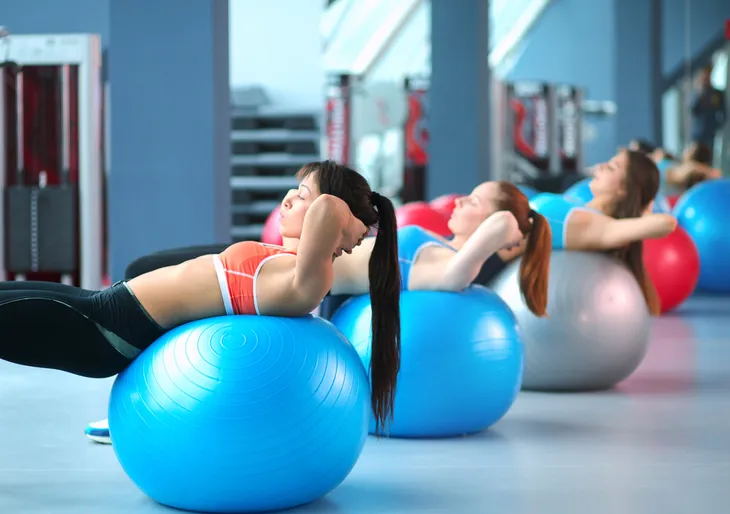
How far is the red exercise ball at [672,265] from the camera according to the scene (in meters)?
7.20

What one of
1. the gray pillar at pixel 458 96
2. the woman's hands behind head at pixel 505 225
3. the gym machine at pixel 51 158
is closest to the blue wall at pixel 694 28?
the gray pillar at pixel 458 96

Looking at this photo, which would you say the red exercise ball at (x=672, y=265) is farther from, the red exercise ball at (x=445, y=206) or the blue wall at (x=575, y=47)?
the blue wall at (x=575, y=47)

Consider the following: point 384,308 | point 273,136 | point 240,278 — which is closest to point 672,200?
point 273,136

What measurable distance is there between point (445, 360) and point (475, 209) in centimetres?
66

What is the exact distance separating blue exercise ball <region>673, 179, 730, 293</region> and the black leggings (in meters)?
6.41

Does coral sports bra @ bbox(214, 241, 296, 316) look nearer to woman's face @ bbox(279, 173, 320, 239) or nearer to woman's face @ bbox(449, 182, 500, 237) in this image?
woman's face @ bbox(279, 173, 320, 239)

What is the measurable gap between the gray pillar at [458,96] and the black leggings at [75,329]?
647 centimetres

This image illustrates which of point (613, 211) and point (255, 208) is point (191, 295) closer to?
point (613, 211)

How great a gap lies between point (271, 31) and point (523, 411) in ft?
22.3

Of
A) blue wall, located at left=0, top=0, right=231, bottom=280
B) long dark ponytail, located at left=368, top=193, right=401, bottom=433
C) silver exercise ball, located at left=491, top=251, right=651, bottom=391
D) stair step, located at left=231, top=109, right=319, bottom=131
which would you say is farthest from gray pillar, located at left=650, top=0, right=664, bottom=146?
long dark ponytail, located at left=368, top=193, right=401, bottom=433

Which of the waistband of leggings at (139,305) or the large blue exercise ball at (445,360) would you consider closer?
the waistband of leggings at (139,305)

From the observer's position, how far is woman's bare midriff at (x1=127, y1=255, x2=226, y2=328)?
8.80 feet

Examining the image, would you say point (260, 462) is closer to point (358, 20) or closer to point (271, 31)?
point (271, 31)

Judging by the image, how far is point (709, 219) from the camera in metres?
8.34
